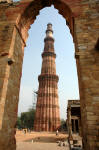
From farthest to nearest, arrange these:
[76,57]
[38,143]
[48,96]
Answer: [48,96]
[38,143]
[76,57]

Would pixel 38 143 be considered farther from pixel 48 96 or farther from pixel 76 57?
pixel 48 96

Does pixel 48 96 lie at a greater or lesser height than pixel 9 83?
greater

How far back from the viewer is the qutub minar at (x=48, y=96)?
94.5 ft

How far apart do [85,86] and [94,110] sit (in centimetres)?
78

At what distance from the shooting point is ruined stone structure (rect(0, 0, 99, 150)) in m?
3.83

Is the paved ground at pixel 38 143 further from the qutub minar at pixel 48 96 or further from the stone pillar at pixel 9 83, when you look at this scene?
the qutub minar at pixel 48 96

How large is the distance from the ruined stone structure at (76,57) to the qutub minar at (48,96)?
25224 mm

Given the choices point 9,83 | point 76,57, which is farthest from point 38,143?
point 76,57

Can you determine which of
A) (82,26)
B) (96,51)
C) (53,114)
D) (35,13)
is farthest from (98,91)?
(53,114)

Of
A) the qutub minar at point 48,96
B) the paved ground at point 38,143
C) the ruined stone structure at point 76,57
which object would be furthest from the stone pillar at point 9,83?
the qutub minar at point 48,96

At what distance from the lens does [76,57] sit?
4.60 m

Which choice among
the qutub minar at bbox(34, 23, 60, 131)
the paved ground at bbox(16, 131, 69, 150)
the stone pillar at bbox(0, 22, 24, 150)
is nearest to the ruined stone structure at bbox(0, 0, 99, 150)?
the stone pillar at bbox(0, 22, 24, 150)

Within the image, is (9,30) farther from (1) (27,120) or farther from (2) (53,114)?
(1) (27,120)

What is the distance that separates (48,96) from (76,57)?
27.3 m
